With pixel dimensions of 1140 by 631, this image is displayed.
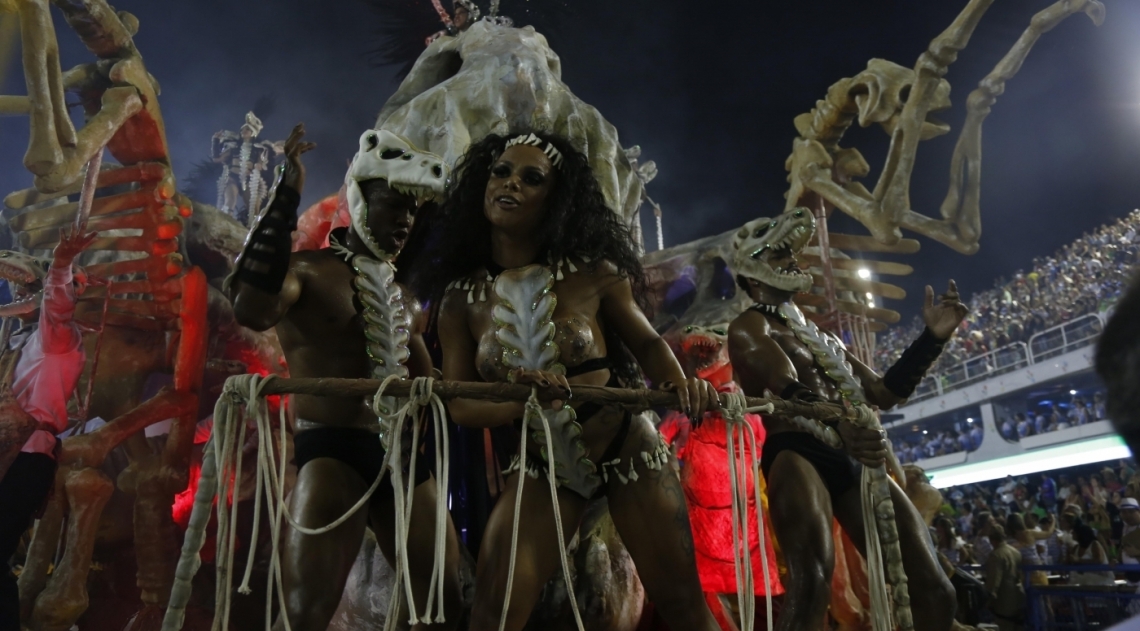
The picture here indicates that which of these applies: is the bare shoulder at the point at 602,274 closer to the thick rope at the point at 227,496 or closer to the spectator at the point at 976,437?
the thick rope at the point at 227,496

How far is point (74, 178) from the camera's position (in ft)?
18.9

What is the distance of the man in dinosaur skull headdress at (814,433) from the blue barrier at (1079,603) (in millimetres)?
2514

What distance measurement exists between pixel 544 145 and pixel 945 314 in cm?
188

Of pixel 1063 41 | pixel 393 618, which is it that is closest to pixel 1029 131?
pixel 1063 41

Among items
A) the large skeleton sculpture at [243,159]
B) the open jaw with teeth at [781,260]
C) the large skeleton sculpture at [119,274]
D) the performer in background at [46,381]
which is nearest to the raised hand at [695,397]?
the open jaw with teeth at [781,260]

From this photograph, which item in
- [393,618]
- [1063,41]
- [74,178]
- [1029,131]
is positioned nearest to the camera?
[393,618]

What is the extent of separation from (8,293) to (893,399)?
6.56 meters

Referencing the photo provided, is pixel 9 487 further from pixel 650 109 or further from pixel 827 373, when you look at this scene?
pixel 650 109

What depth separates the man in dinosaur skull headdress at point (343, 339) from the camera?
6.92ft

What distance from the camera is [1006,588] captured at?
19.0 ft

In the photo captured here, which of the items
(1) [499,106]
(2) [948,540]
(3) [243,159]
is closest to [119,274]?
(3) [243,159]

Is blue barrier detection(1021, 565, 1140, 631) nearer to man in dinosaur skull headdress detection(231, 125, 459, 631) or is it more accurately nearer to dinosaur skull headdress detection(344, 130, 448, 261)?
man in dinosaur skull headdress detection(231, 125, 459, 631)

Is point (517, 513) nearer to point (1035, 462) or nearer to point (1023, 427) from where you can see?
point (1035, 462)

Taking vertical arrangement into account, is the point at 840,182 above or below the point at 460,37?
below
